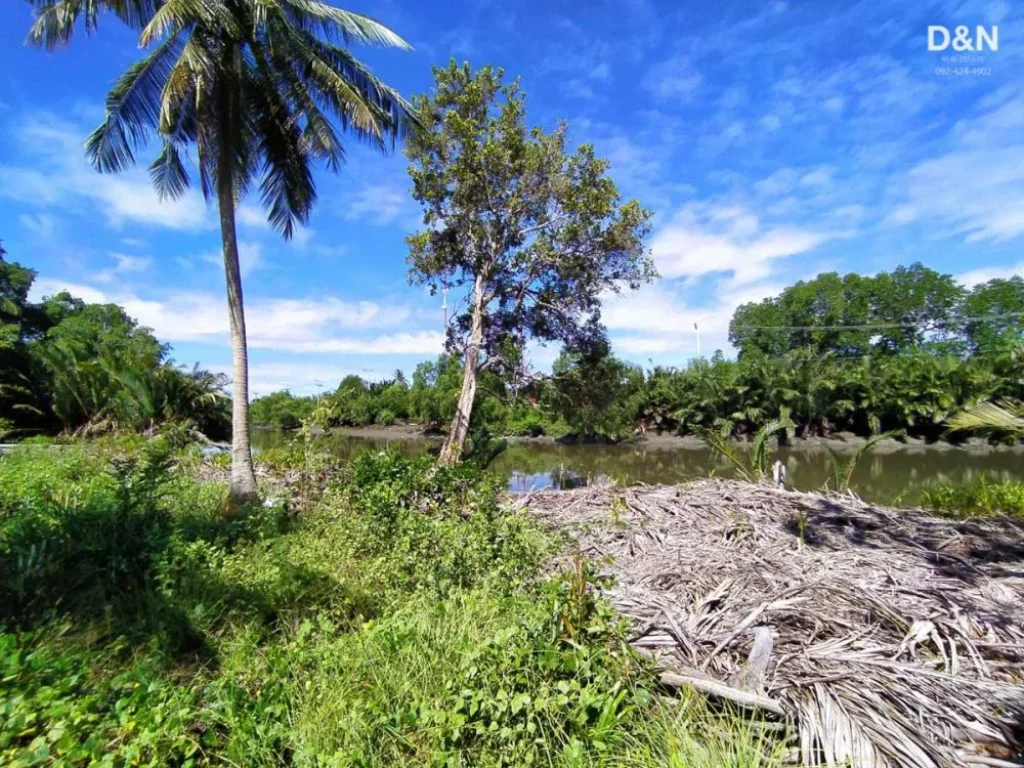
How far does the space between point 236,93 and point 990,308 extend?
170ft

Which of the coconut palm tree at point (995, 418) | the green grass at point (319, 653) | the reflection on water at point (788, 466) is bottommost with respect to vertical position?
the reflection on water at point (788, 466)

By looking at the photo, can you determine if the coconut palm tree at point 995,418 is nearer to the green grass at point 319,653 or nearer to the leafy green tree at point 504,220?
the green grass at point 319,653

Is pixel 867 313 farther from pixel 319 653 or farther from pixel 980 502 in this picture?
pixel 319 653

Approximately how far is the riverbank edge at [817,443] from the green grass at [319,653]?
44.0 feet

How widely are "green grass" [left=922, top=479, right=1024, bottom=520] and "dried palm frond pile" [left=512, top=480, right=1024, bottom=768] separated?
1.78 meters

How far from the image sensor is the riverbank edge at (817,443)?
72.0 feet

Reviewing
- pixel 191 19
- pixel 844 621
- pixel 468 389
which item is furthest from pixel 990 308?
pixel 191 19

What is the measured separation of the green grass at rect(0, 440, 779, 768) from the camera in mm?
1907

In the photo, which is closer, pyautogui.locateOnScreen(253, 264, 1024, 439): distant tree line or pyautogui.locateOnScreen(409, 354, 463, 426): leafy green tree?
pyautogui.locateOnScreen(253, 264, 1024, 439): distant tree line

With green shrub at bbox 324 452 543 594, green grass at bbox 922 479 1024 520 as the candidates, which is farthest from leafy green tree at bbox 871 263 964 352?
green shrub at bbox 324 452 543 594

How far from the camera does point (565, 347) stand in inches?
503

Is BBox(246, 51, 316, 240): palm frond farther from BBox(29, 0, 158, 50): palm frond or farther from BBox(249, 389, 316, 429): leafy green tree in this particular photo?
BBox(249, 389, 316, 429): leafy green tree

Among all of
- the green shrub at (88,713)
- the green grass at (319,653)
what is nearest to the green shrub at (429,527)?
the green grass at (319,653)

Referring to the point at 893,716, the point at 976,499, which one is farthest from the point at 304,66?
the point at 976,499
